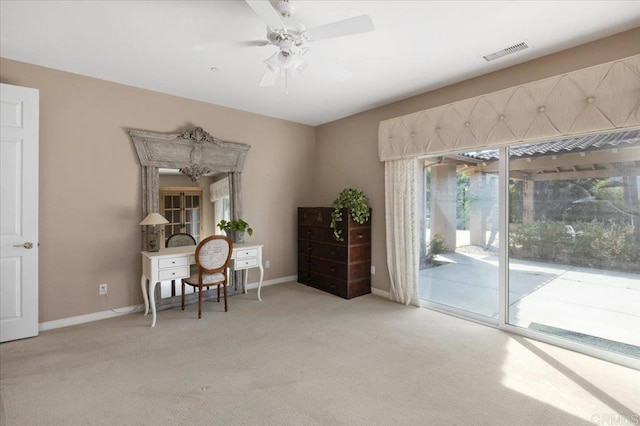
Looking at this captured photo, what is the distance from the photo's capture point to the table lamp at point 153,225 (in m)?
3.38

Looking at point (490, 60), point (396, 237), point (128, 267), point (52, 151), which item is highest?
point (490, 60)

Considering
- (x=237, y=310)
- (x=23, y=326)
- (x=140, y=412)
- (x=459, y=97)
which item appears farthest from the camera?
(x=237, y=310)

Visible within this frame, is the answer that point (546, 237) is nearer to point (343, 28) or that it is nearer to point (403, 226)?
point (403, 226)

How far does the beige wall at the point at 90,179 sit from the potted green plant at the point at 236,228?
1.03m

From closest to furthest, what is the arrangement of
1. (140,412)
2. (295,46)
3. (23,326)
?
1. (140,412)
2. (295,46)
3. (23,326)

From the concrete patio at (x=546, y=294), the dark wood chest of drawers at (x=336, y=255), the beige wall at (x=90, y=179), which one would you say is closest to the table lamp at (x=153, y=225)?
the beige wall at (x=90, y=179)

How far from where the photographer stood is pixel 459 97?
11.0ft

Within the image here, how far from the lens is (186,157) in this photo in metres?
3.89

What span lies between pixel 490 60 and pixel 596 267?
210 cm

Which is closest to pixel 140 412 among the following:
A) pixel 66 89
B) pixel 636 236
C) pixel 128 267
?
pixel 128 267

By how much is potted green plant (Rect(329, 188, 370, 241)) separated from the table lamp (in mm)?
2096

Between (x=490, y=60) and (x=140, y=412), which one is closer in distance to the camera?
(x=140, y=412)

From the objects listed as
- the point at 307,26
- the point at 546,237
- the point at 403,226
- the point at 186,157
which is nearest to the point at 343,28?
the point at 307,26

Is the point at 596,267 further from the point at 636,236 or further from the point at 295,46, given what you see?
the point at 295,46
